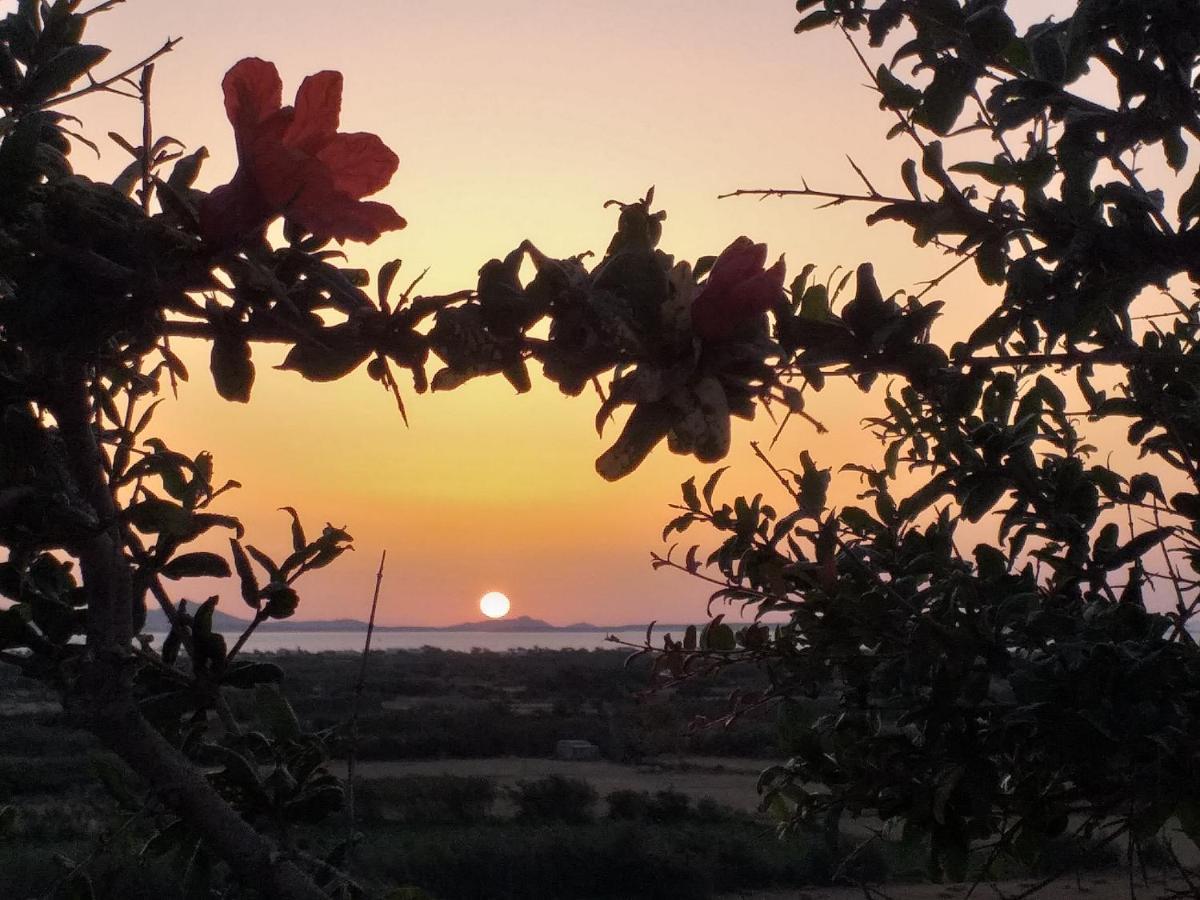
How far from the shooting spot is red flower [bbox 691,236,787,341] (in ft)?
1.73

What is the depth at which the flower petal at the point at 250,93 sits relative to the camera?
1.93ft

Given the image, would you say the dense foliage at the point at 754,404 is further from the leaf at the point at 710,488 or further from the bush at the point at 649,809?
the bush at the point at 649,809

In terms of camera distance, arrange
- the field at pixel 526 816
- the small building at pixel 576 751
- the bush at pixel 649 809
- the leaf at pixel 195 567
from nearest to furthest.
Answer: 1. the leaf at pixel 195 567
2. the field at pixel 526 816
3. the bush at pixel 649 809
4. the small building at pixel 576 751

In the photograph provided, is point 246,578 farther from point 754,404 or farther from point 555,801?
point 555,801

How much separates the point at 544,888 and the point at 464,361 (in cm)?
1175

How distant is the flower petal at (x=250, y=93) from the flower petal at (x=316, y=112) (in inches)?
0.6

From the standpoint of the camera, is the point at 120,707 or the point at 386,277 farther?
the point at 120,707

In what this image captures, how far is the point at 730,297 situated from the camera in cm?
53

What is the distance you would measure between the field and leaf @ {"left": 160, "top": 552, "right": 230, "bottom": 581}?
161 millimetres

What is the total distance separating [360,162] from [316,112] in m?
0.04

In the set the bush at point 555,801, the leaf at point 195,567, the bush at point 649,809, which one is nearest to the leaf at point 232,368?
Answer: the leaf at point 195,567

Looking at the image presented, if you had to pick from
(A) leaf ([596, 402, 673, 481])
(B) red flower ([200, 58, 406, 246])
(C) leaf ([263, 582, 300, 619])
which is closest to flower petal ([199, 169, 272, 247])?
(B) red flower ([200, 58, 406, 246])

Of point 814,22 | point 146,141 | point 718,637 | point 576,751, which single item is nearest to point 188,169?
point 146,141

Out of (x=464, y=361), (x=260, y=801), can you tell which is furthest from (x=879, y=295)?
(x=260, y=801)
